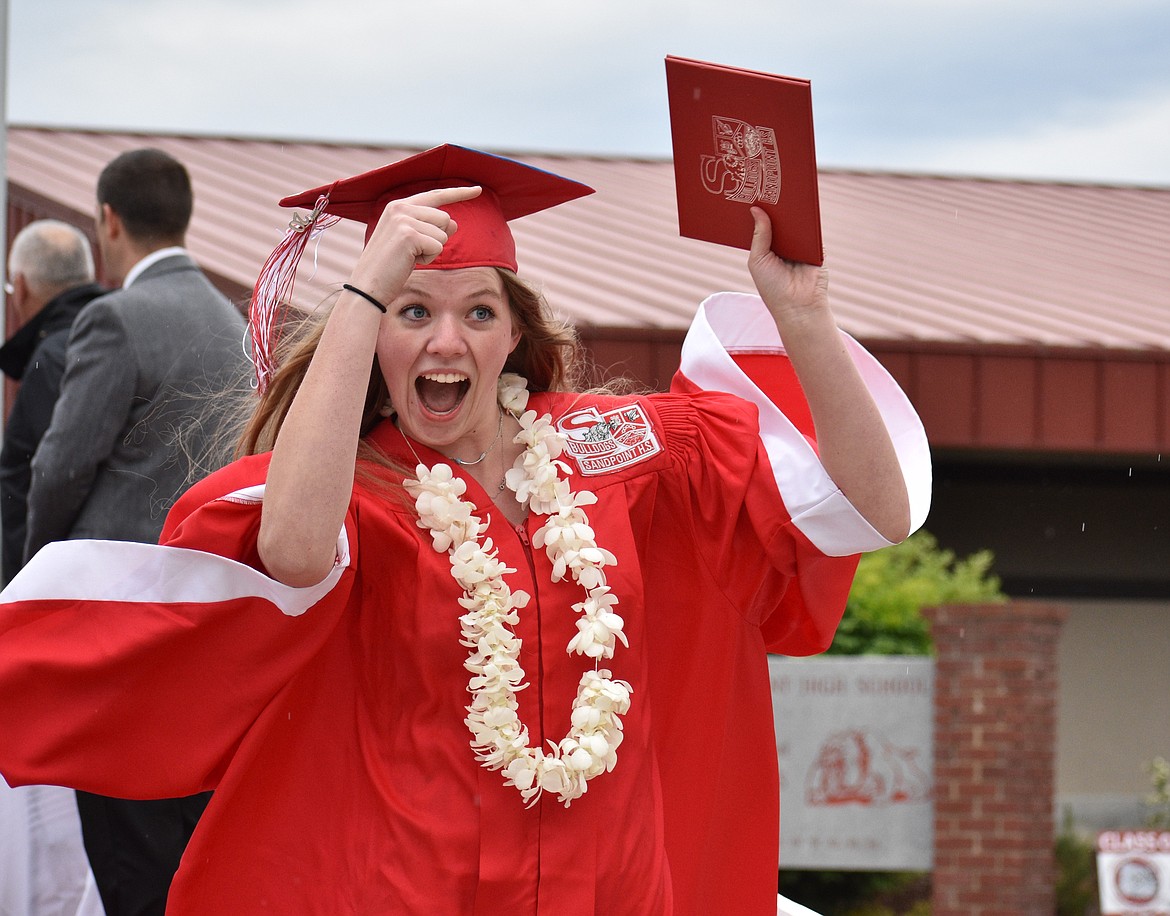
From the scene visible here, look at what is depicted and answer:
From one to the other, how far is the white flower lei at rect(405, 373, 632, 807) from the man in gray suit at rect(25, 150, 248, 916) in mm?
1613

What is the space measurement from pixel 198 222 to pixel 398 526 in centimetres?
747

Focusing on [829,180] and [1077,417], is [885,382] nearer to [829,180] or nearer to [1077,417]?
[1077,417]

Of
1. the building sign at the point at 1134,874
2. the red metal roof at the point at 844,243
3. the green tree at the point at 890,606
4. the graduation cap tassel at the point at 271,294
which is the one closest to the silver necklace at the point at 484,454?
the graduation cap tassel at the point at 271,294

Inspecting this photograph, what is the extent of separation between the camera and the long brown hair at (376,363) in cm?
267

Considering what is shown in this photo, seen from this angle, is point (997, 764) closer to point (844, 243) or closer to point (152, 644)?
point (844, 243)

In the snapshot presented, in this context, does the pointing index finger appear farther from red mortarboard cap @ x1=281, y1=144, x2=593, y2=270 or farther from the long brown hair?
the long brown hair

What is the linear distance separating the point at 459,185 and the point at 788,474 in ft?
2.46

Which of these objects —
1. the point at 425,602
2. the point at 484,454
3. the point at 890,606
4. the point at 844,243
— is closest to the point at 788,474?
the point at 484,454

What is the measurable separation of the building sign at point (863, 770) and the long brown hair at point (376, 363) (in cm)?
477

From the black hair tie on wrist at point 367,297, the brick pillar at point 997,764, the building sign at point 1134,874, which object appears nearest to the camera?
the black hair tie on wrist at point 367,297

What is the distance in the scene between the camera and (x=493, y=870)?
2.41 m

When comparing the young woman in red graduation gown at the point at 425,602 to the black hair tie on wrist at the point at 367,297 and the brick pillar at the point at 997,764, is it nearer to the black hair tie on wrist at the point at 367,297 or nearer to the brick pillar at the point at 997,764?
the black hair tie on wrist at the point at 367,297

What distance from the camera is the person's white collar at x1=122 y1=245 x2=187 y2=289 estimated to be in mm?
4383

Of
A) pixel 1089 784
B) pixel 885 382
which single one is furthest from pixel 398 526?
pixel 1089 784
